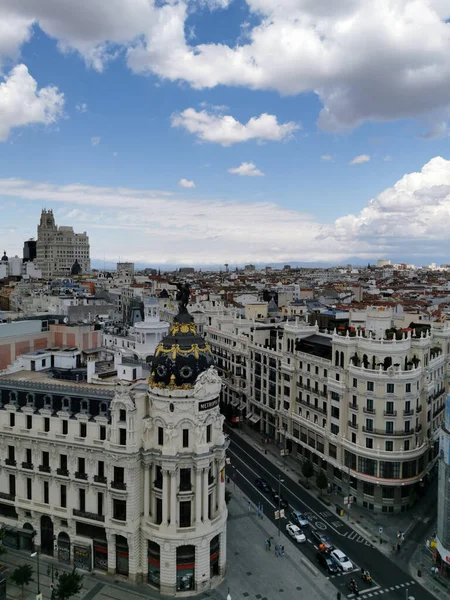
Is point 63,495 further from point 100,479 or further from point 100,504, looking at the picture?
point 100,479

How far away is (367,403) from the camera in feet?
249

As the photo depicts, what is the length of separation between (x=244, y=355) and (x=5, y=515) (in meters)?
58.3

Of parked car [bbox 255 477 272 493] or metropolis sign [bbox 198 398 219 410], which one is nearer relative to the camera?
metropolis sign [bbox 198 398 219 410]

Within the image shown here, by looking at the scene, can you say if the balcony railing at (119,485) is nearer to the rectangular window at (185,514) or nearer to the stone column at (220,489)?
the rectangular window at (185,514)

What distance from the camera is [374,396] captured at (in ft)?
246

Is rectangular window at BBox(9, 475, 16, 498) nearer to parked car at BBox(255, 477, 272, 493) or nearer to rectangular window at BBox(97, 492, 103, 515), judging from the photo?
rectangular window at BBox(97, 492, 103, 515)

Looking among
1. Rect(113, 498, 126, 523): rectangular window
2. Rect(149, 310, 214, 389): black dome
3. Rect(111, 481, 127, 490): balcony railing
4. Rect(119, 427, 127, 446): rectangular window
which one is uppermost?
Rect(149, 310, 214, 389): black dome

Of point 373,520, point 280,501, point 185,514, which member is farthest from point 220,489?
point 373,520

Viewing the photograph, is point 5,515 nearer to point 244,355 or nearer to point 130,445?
point 130,445

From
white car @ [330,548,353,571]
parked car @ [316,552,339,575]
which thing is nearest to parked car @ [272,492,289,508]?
parked car @ [316,552,339,575]

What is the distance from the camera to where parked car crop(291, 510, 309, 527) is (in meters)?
70.6

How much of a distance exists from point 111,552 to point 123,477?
893 centimetres

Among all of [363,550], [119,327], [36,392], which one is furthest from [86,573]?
[119,327]

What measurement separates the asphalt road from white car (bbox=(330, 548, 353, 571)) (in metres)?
0.70
